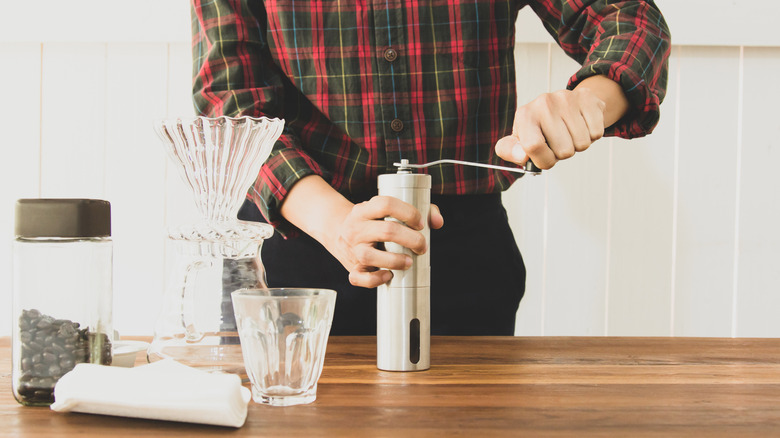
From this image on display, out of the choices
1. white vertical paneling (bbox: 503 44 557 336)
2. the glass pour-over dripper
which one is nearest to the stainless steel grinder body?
the glass pour-over dripper

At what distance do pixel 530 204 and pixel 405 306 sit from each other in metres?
0.95

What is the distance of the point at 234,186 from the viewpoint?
2.18ft

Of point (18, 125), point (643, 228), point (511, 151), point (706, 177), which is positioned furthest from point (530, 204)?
point (18, 125)

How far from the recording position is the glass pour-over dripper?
615 millimetres

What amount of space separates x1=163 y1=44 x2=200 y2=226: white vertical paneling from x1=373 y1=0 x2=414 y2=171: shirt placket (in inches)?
25.5

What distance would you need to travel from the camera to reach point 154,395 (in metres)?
0.49

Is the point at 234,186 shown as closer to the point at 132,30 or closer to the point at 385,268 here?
the point at 385,268

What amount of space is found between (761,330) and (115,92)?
1549 mm

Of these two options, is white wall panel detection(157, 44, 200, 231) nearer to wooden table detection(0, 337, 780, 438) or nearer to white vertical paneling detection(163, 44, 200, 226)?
white vertical paneling detection(163, 44, 200, 226)

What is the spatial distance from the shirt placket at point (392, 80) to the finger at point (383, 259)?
17.4 inches

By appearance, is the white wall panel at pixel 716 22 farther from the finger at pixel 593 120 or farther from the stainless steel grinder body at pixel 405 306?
the stainless steel grinder body at pixel 405 306

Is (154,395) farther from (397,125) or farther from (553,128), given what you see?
(397,125)

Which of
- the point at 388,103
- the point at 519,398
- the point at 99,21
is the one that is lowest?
the point at 519,398

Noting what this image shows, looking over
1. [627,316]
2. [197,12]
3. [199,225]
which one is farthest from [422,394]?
[627,316]
